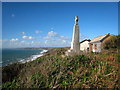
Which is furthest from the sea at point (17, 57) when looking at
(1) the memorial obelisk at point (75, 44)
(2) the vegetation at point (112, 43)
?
(2) the vegetation at point (112, 43)

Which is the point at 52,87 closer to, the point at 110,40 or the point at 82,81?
the point at 82,81

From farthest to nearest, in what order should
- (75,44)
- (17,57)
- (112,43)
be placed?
(17,57) < (112,43) < (75,44)

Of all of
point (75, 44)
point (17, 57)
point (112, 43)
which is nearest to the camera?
point (75, 44)

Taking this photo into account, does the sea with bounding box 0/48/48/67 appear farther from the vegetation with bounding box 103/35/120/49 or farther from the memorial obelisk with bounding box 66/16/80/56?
the vegetation with bounding box 103/35/120/49

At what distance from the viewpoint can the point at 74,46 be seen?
5312 mm

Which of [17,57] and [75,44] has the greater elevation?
[75,44]

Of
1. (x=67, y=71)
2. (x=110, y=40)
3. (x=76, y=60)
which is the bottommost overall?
(x=67, y=71)

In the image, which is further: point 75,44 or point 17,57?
point 17,57

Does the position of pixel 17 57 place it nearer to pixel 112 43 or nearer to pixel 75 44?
pixel 75 44

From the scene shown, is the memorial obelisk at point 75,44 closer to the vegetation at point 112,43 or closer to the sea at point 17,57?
the sea at point 17,57

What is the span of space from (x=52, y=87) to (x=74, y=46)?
120 inches

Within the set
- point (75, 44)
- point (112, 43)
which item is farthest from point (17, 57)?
point (112, 43)

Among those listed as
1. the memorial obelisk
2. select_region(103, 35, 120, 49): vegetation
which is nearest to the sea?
the memorial obelisk

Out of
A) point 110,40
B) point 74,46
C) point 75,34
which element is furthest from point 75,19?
point 110,40
